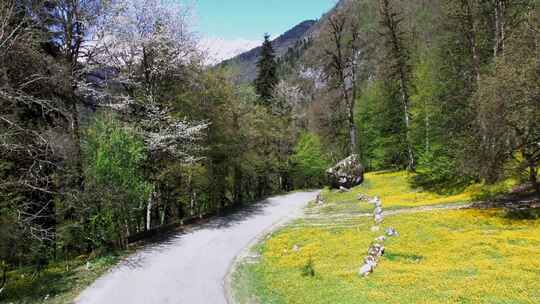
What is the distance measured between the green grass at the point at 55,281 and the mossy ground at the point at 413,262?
5946 mm

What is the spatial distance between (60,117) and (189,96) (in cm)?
876

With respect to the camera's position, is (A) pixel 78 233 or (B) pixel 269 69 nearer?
(A) pixel 78 233

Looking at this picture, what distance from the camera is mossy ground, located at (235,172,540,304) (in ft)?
31.5

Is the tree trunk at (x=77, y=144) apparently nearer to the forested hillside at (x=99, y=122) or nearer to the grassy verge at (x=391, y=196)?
the forested hillside at (x=99, y=122)

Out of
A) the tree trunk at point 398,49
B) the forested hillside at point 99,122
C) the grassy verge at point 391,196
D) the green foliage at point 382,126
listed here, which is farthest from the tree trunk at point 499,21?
the forested hillside at point 99,122

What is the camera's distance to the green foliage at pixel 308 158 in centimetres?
4809

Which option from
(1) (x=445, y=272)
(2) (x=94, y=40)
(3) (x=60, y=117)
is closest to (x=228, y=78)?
(2) (x=94, y=40)

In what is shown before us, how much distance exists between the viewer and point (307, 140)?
1934 inches

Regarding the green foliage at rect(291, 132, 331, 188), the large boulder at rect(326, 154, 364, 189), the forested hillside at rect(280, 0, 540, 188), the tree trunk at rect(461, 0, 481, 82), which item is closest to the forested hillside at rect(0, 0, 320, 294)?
the large boulder at rect(326, 154, 364, 189)

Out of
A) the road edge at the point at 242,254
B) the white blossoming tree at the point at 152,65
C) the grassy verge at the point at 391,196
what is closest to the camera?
the road edge at the point at 242,254

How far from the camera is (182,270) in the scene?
13859mm

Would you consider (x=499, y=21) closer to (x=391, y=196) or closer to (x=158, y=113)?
(x=391, y=196)

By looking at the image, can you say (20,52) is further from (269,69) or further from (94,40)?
(269,69)

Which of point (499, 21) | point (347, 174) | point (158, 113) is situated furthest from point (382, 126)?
point (158, 113)
